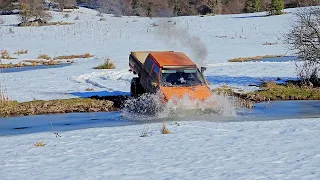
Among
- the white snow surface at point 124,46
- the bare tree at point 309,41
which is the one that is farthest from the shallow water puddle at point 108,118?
the bare tree at point 309,41

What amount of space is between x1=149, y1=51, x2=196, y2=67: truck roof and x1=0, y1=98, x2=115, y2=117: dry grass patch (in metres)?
2.73

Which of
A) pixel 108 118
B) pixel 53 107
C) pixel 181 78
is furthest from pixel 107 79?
pixel 181 78

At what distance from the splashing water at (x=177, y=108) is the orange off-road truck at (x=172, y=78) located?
7.9 inches

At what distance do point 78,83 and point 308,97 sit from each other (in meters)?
11.7

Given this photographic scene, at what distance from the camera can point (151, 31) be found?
58875 millimetres

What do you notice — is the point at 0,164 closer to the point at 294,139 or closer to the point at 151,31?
the point at 294,139

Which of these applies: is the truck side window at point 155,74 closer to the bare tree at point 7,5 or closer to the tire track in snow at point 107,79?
the tire track in snow at point 107,79

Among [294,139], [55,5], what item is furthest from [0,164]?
[55,5]

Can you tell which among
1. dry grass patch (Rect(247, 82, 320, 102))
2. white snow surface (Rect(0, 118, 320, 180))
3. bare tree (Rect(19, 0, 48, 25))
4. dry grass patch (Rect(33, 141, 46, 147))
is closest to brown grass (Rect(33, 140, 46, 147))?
dry grass patch (Rect(33, 141, 46, 147))

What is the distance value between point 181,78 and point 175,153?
763 centimetres

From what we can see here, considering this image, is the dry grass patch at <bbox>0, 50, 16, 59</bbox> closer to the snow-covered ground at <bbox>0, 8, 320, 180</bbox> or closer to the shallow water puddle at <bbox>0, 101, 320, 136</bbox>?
the snow-covered ground at <bbox>0, 8, 320, 180</bbox>

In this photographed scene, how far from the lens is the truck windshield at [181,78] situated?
62.7ft

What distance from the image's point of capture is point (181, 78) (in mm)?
19328

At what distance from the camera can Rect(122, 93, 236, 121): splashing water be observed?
59.8 ft
